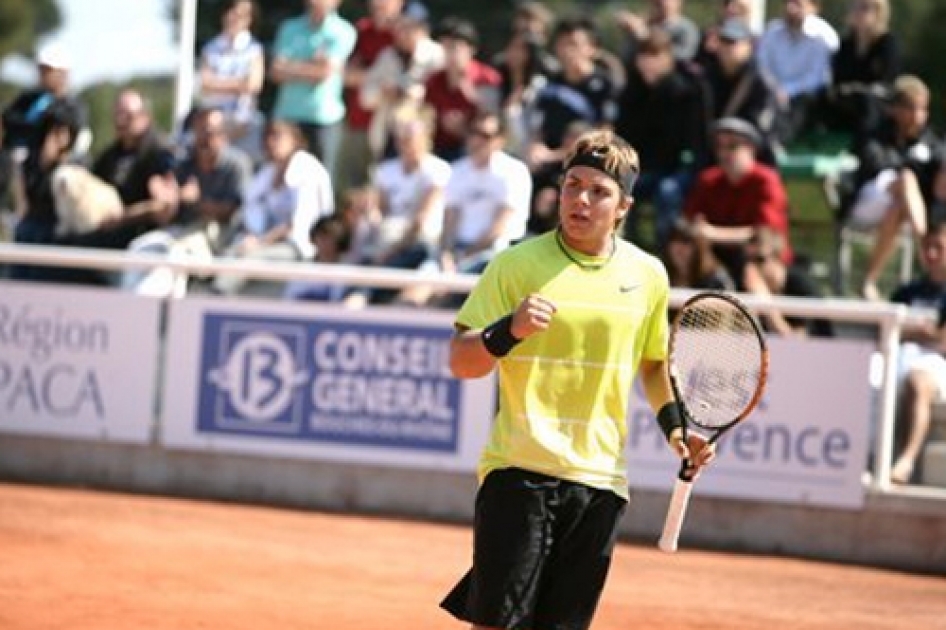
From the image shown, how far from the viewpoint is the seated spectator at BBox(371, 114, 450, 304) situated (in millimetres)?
17000

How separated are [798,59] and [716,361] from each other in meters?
10.3

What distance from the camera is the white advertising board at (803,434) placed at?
14.3 m

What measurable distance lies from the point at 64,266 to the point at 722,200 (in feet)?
15.9

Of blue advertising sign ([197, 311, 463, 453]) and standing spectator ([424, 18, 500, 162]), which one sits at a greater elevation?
standing spectator ([424, 18, 500, 162])

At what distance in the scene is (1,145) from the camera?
19.2 metres

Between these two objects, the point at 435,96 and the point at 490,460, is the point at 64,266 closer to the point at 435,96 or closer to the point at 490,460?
the point at 435,96

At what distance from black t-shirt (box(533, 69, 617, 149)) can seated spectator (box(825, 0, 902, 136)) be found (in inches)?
69.6

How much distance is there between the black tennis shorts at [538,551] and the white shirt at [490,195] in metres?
8.80

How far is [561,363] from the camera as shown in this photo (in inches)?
293

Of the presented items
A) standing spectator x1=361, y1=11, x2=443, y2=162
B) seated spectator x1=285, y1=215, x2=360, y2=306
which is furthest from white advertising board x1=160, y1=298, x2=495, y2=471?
standing spectator x1=361, y1=11, x2=443, y2=162

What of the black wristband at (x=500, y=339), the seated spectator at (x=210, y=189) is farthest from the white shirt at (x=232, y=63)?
the black wristband at (x=500, y=339)

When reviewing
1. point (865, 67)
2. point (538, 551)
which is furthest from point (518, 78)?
point (538, 551)

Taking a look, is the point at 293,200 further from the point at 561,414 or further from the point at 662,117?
the point at 561,414

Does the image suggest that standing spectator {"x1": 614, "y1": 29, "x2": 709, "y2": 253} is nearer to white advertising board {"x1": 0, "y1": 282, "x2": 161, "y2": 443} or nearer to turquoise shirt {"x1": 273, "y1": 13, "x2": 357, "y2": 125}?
turquoise shirt {"x1": 273, "y1": 13, "x2": 357, "y2": 125}
